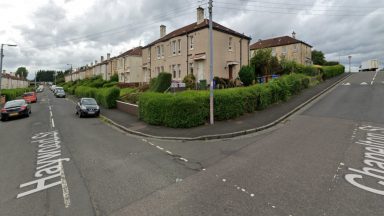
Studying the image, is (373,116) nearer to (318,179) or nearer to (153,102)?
(318,179)

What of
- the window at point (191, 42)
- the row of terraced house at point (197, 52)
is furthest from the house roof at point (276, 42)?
the window at point (191, 42)

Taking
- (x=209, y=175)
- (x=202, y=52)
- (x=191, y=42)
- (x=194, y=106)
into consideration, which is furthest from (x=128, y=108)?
(x=209, y=175)

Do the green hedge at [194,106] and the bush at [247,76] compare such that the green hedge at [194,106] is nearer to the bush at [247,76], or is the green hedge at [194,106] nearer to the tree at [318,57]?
the bush at [247,76]

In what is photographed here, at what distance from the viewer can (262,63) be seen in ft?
97.1

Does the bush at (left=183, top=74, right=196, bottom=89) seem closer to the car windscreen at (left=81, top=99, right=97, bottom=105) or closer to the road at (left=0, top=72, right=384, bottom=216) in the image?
the car windscreen at (left=81, top=99, right=97, bottom=105)

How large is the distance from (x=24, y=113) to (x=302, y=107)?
73.4 ft

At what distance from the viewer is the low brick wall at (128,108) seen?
17.7 m

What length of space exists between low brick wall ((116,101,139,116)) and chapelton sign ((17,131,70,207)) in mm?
7099

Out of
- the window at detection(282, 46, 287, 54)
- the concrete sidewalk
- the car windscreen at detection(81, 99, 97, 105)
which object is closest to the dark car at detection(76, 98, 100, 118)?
the car windscreen at detection(81, 99, 97, 105)

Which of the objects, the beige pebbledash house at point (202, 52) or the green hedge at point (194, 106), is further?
the beige pebbledash house at point (202, 52)

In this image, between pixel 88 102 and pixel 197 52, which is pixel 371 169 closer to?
pixel 88 102

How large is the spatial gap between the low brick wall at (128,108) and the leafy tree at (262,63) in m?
17.2

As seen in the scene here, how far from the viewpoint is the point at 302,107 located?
1744cm

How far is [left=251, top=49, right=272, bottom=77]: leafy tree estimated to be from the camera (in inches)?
1163
